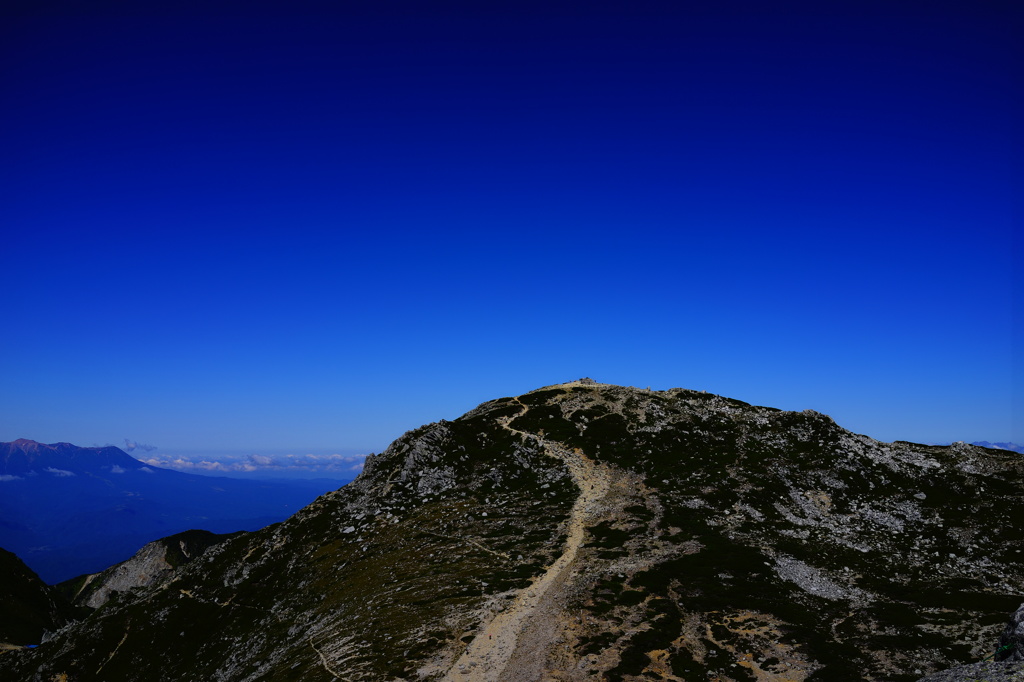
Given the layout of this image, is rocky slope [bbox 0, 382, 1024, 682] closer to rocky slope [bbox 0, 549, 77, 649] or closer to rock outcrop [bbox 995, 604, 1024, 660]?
rock outcrop [bbox 995, 604, 1024, 660]

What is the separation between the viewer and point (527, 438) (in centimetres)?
9262

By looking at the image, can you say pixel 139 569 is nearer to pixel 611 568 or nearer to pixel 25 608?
pixel 25 608

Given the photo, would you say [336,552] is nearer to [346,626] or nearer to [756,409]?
[346,626]

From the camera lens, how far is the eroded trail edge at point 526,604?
38531mm

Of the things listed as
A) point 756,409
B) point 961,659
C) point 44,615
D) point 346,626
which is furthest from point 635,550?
point 44,615

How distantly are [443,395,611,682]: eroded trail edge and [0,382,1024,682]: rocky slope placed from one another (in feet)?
0.78

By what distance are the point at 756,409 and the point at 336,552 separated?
7723 centimetres

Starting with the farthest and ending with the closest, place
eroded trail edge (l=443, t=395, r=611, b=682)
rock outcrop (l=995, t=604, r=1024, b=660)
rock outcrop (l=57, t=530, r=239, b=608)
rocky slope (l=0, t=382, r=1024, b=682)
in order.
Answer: rock outcrop (l=57, t=530, r=239, b=608) → rocky slope (l=0, t=382, r=1024, b=682) → eroded trail edge (l=443, t=395, r=611, b=682) → rock outcrop (l=995, t=604, r=1024, b=660)

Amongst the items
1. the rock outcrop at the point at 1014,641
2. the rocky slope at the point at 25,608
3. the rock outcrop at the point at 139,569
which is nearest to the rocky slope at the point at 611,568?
the rock outcrop at the point at 1014,641

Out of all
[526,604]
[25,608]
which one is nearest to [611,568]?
[526,604]

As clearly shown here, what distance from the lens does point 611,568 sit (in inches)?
2088

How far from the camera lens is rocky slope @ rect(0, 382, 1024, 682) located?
40781 mm

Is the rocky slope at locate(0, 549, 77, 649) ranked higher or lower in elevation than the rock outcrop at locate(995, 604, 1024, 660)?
lower

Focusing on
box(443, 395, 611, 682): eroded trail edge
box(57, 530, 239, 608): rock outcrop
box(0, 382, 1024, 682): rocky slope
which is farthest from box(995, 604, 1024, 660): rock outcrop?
box(57, 530, 239, 608): rock outcrop
